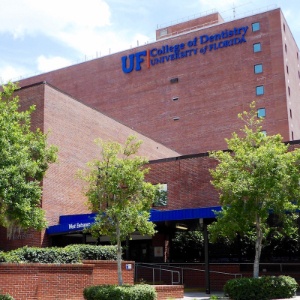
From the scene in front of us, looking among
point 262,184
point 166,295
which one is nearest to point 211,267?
point 166,295

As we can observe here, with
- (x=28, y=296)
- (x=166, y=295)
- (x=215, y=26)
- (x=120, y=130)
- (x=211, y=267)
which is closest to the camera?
(x=28, y=296)

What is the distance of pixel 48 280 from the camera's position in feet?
64.1

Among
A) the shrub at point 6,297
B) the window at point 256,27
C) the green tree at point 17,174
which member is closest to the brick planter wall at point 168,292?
the green tree at point 17,174

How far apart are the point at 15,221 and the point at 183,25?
A: 5269 centimetres

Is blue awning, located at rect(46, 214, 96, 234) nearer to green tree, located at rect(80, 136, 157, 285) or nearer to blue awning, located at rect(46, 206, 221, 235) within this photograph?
blue awning, located at rect(46, 206, 221, 235)

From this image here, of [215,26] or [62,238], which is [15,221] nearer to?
[62,238]

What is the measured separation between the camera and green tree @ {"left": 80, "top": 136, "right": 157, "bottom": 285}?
64.3ft

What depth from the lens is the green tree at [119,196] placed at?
19594mm

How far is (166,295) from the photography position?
22.0 m

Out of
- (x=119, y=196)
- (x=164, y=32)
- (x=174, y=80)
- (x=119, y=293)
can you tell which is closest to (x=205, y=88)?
(x=174, y=80)

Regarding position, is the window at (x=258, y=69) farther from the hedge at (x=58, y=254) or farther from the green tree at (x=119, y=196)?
the green tree at (x=119, y=196)

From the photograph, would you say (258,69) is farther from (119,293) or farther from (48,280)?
(119,293)

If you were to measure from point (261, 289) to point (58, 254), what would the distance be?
25.8ft

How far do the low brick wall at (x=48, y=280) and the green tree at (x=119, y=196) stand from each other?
5.91 ft
